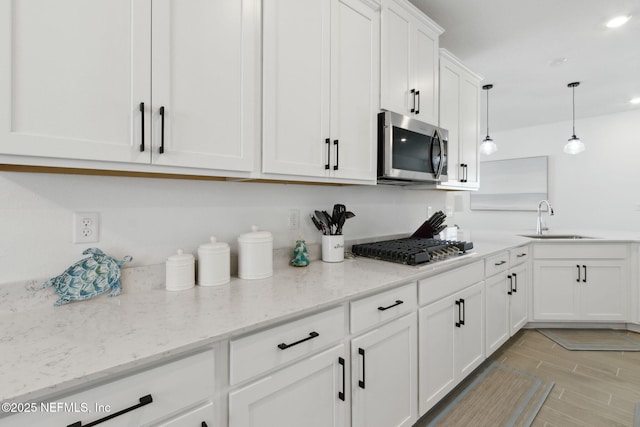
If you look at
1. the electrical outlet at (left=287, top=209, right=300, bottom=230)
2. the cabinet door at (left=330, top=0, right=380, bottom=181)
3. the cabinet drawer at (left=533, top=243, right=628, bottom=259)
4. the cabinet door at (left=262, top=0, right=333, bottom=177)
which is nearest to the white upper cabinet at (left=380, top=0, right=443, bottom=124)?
the cabinet door at (left=330, top=0, right=380, bottom=181)

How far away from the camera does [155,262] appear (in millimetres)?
1334

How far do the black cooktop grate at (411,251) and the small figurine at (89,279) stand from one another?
1.33 m

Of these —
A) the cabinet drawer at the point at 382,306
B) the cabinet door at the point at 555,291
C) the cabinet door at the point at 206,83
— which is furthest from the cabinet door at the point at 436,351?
the cabinet door at the point at 555,291

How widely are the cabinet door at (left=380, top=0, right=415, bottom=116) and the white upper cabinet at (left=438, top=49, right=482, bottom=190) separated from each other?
502 millimetres

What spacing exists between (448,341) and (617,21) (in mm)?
2689

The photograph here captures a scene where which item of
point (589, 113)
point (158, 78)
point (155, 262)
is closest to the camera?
point (158, 78)

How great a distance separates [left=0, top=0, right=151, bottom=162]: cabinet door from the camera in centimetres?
83

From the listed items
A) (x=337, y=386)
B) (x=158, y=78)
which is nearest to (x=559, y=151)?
(x=337, y=386)

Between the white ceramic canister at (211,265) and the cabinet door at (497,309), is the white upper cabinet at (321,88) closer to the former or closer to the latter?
the white ceramic canister at (211,265)

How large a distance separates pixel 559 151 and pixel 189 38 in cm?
596

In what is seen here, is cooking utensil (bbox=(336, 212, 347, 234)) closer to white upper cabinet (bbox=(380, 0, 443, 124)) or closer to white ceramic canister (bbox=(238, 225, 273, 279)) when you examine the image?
white ceramic canister (bbox=(238, 225, 273, 279))

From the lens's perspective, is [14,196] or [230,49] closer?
[14,196]

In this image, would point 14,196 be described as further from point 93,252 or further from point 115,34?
point 115,34

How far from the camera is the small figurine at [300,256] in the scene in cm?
170
